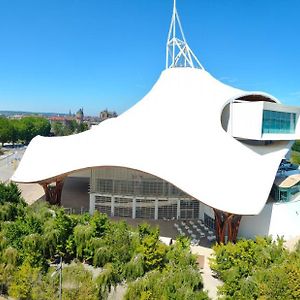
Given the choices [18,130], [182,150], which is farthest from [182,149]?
[18,130]

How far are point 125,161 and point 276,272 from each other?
10.8 meters

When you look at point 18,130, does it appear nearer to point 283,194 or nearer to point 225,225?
point 225,225

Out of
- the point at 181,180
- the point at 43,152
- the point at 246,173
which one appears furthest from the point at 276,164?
the point at 43,152

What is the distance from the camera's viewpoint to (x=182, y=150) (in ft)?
72.1

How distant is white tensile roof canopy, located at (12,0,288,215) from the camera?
65.7 feet

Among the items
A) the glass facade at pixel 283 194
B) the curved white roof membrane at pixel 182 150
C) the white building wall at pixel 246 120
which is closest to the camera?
the curved white roof membrane at pixel 182 150

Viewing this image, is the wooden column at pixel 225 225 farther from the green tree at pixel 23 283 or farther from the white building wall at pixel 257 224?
the green tree at pixel 23 283

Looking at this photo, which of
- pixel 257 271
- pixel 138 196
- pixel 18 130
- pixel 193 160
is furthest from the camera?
pixel 18 130

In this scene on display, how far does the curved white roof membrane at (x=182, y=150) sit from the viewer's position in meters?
20.0

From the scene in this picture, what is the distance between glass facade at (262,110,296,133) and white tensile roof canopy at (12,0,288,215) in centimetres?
132

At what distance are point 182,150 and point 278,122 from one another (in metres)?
7.79

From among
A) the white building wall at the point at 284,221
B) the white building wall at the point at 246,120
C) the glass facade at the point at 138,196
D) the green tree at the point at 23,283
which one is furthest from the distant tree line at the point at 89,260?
the white building wall at the point at 246,120

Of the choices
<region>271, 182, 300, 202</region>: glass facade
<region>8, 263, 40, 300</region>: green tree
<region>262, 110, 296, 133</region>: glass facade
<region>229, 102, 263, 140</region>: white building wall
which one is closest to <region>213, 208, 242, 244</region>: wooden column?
<region>271, 182, 300, 202</region>: glass facade

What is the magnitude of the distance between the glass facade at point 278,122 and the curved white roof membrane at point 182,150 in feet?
4.46
